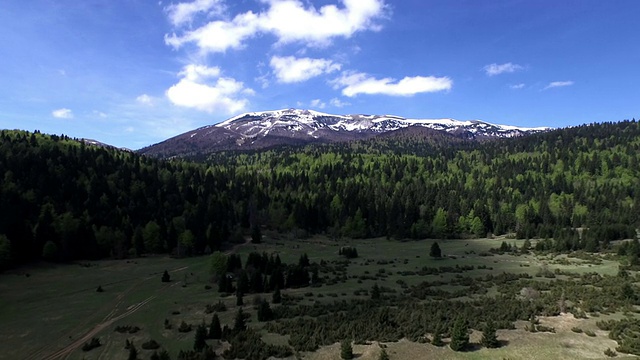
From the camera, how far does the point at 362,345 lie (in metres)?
41.0

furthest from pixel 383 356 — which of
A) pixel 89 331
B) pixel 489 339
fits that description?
pixel 89 331

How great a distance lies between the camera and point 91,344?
47000 millimetres

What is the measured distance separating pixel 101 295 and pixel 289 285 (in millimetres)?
33777

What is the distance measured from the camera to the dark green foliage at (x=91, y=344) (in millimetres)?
46341

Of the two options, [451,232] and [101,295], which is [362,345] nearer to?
[101,295]

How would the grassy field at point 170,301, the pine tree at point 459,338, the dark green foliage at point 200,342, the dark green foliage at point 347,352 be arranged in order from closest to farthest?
the dark green foliage at point 347,352
the pine tree at point 459,338
the grassy field at point 170,301
the dark green foliage at point 200,342

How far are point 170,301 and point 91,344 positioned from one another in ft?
60.2

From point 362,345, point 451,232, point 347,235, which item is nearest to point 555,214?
point 451,232

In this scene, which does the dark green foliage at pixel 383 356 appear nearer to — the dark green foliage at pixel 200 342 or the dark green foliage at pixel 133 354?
the dark green foliage at pixel 200 342

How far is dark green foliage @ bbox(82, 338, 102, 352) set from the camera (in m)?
46.3

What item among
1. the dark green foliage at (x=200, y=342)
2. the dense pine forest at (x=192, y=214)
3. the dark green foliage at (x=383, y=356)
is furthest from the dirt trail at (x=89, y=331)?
the dense pine forest at (x=192, y=214)

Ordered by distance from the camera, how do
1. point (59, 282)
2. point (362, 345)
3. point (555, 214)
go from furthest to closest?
point (555, 214), point (59, 282), point (362, 345)

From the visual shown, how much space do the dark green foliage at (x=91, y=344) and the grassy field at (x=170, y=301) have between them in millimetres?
765

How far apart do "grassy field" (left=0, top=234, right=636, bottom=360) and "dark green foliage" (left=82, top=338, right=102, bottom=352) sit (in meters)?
0.77
